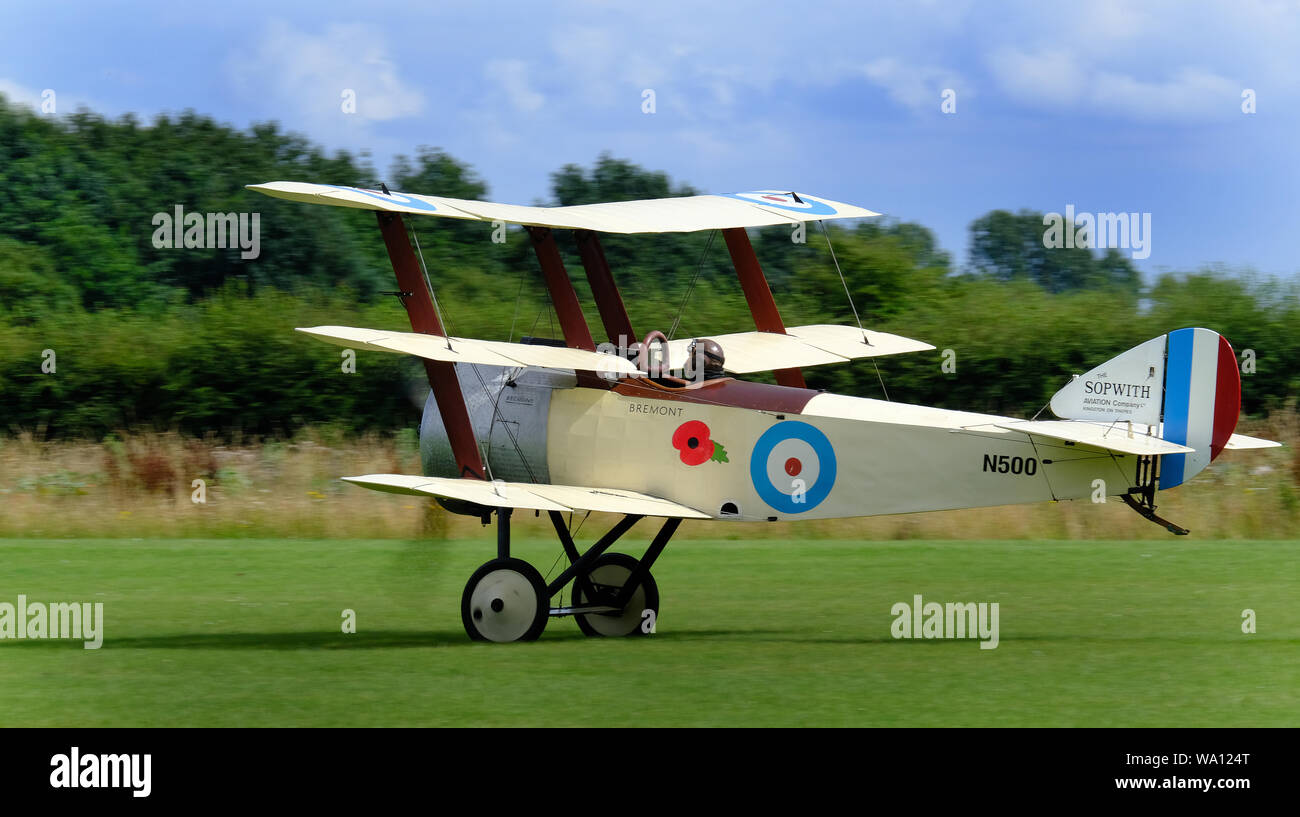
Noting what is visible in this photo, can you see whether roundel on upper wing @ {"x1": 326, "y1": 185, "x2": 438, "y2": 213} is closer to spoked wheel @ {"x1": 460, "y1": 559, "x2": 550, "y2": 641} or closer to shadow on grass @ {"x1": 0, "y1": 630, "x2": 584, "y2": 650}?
spoked wheel @ {"x1": 460, "y1": 559, "x2": 550, "y2": 641}

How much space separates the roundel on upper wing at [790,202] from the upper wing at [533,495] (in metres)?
3.49

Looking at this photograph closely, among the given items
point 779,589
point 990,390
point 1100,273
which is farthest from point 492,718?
point 1100,273

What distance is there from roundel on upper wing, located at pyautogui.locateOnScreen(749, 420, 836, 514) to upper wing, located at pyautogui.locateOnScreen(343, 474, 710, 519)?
1.85 ft

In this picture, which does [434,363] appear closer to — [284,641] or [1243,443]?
[284,641]

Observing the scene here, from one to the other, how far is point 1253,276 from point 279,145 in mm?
26051

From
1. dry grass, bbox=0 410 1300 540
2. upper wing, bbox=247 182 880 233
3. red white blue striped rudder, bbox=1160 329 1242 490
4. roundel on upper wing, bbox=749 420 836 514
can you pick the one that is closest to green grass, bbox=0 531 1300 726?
roundel on upper wing, bbox=749 420 836 514

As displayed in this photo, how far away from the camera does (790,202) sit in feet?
47.1

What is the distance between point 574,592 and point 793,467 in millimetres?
2514

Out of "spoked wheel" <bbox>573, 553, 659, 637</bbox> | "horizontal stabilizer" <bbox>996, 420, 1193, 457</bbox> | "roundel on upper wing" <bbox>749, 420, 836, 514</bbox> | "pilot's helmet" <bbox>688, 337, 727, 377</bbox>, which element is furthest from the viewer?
"spoked wheel" <bbox>573, 553, 659, 637</bbox>

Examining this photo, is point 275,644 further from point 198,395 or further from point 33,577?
point 198,395

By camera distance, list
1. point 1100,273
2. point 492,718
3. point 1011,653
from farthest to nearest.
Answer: point 1100,273, point 1011,653, point 492,718

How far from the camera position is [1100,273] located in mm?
39875

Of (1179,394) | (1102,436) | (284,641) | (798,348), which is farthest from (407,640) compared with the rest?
(1179,394)

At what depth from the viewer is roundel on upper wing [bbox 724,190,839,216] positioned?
1409 cm
